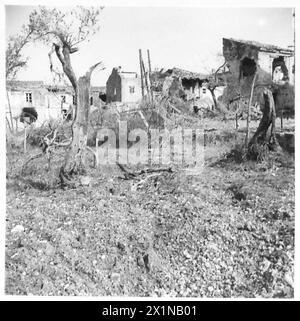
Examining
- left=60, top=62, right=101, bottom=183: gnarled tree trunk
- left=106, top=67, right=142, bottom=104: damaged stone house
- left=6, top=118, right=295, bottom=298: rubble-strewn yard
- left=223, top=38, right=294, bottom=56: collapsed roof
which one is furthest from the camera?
left=60, top=62, right=101, bottom=183: gnarled tree trunk

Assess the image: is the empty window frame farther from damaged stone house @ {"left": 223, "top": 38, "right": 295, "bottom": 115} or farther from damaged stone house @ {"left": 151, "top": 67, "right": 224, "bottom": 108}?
damaged stone house @ {"left": 223, "top": 38, "right": 295, "bottom": 115}

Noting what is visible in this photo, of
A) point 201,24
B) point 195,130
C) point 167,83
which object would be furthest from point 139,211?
point 201,24

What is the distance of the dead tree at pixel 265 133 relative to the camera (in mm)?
4164

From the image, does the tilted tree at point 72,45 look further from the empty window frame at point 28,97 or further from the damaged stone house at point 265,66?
the damaged stone house at point 265,66

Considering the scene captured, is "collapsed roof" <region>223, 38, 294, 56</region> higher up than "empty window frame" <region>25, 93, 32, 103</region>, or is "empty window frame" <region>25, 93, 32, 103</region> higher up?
"collapsed roof" <region>223, 38, 294, 56</region>

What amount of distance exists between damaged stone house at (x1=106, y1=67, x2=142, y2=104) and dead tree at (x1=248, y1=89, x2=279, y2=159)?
120 centimetres

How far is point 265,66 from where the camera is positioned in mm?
4309

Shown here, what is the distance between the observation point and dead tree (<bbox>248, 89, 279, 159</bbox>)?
416 cm

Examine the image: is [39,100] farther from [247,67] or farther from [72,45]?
[247,67]

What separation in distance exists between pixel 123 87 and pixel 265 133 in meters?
1.44

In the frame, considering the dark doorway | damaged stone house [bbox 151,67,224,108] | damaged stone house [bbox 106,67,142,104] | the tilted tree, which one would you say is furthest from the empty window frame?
the dark doorway

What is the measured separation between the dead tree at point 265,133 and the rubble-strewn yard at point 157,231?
0.44ft

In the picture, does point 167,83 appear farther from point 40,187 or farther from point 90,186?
point 40,187

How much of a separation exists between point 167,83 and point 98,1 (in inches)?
38.9
